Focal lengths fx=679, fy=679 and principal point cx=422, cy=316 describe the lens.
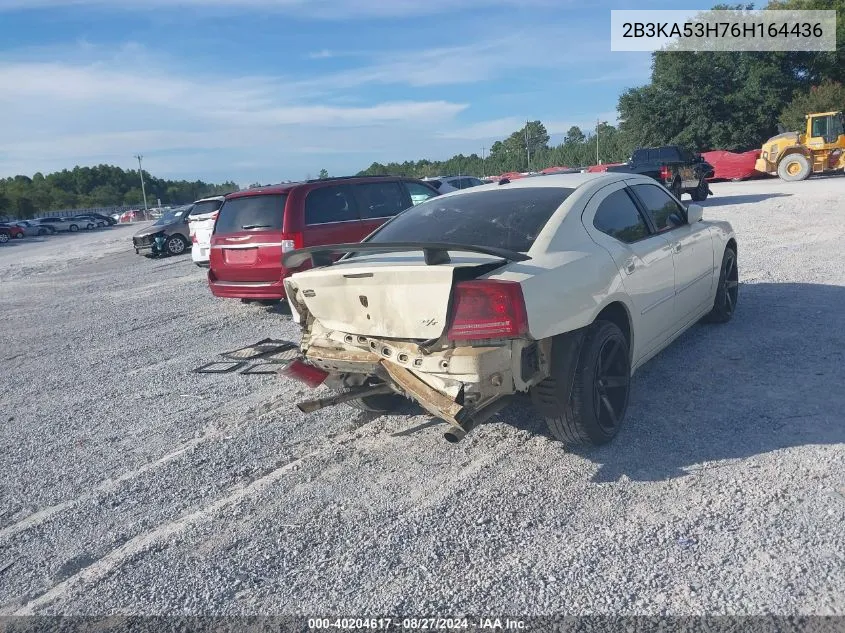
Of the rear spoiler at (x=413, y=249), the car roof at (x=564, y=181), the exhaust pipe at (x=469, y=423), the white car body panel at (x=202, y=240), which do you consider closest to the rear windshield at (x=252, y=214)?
the car roof at (x=564, y=181)

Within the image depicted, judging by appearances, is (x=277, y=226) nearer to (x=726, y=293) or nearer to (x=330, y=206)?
(x=330, y=206)

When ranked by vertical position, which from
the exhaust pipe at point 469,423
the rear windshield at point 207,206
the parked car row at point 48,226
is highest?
the parked car row at point 48,226

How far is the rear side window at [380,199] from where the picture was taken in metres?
9.19

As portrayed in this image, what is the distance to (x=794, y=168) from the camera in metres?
27.9

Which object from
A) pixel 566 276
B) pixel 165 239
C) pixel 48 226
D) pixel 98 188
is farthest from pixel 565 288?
pixel 98 188

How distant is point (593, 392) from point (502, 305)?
34.2 inches

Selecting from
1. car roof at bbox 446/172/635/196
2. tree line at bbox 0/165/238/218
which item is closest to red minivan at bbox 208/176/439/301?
car roof at bbox 446/172/635/196

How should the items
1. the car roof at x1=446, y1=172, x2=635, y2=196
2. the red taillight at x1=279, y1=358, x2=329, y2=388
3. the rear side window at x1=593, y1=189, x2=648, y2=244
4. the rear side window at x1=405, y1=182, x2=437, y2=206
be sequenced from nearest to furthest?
1. the red taillight at x1=279, y1=358, x2=329, y2=388
2. the rear side window at x1=593, y1=189, x2=648, y2=244
3. the car roof at x1=446, y1=172, x2=635, y2=196
4. the rear side window at x1=405, y1=182, x2=437, y2=206

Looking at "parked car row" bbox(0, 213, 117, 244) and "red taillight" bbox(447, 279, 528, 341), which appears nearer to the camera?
"red taillight" bbox(447, 279, 528, 341)

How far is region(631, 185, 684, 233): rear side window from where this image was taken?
203 inches

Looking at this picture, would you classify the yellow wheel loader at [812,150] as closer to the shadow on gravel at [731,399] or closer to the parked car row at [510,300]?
the shadow on gravel at [731,399]

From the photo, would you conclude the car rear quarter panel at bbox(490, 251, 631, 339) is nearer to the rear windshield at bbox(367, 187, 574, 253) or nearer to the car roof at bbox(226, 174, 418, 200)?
the rear windshield at bbox(367, 187, 574, 253)

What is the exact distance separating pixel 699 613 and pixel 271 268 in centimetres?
676

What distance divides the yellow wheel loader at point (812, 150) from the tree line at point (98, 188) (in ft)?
251
